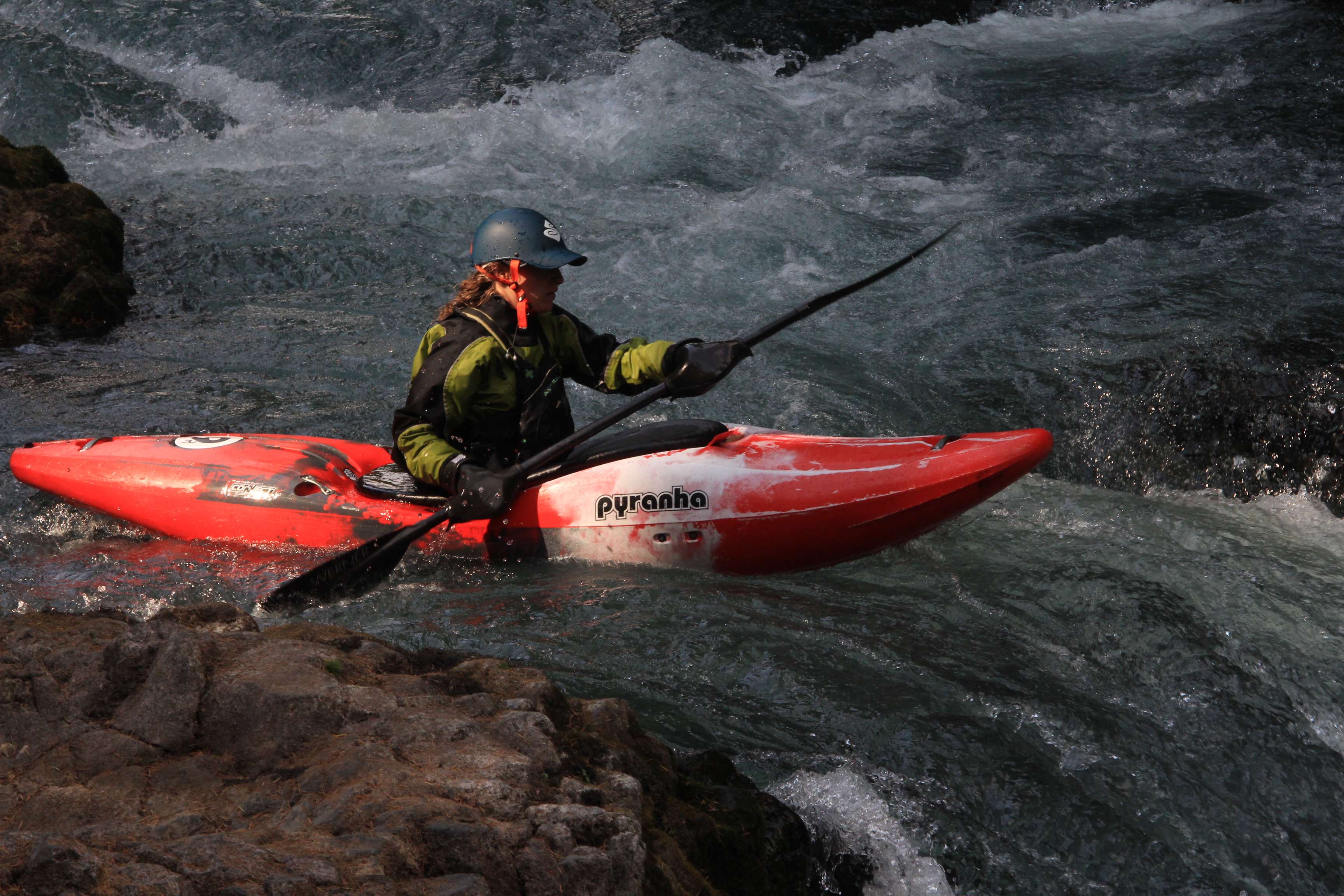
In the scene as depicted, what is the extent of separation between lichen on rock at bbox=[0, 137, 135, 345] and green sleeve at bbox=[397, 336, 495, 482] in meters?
3.34

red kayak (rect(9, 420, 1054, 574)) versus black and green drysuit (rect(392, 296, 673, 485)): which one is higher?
black and green drysuit (rect(392, 296, 673, 485))

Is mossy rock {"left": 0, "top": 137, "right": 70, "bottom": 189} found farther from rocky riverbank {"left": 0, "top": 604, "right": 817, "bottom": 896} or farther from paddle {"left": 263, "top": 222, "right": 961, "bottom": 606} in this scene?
rocky riverbank {"left": 0, "top": 604, "right": 817, "bottom": 896}

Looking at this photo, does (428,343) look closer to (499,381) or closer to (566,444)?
(499,381)

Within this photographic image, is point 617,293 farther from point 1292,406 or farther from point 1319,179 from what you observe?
point 1319,179

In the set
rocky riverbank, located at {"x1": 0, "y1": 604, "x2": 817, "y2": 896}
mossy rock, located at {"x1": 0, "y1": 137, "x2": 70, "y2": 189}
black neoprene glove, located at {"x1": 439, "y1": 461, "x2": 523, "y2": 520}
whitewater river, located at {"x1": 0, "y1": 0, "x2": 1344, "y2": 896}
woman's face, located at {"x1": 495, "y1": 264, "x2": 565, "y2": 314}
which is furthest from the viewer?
mossy rock, located at {"x1": 0, "y1": 137, "x2": 70, "y2": 189}

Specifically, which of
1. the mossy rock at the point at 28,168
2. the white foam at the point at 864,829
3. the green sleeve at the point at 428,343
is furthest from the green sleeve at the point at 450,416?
the mossy rock at the point at 28,168

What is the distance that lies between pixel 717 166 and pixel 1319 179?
3771mm

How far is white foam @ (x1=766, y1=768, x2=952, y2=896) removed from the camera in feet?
6.83

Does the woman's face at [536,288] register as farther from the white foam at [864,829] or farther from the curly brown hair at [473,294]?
the white foam at [864,829]

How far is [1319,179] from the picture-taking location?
6.44 metres

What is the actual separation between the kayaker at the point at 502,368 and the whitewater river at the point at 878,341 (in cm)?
39

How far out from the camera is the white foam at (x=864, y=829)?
6.83ft

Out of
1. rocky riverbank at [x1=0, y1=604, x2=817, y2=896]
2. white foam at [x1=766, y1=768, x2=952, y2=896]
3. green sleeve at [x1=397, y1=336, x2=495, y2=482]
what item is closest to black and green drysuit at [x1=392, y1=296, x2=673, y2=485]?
green sleeve at [x1=397, y1=336, x2=495, y2=482]

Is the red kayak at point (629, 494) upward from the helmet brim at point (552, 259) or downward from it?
downward
